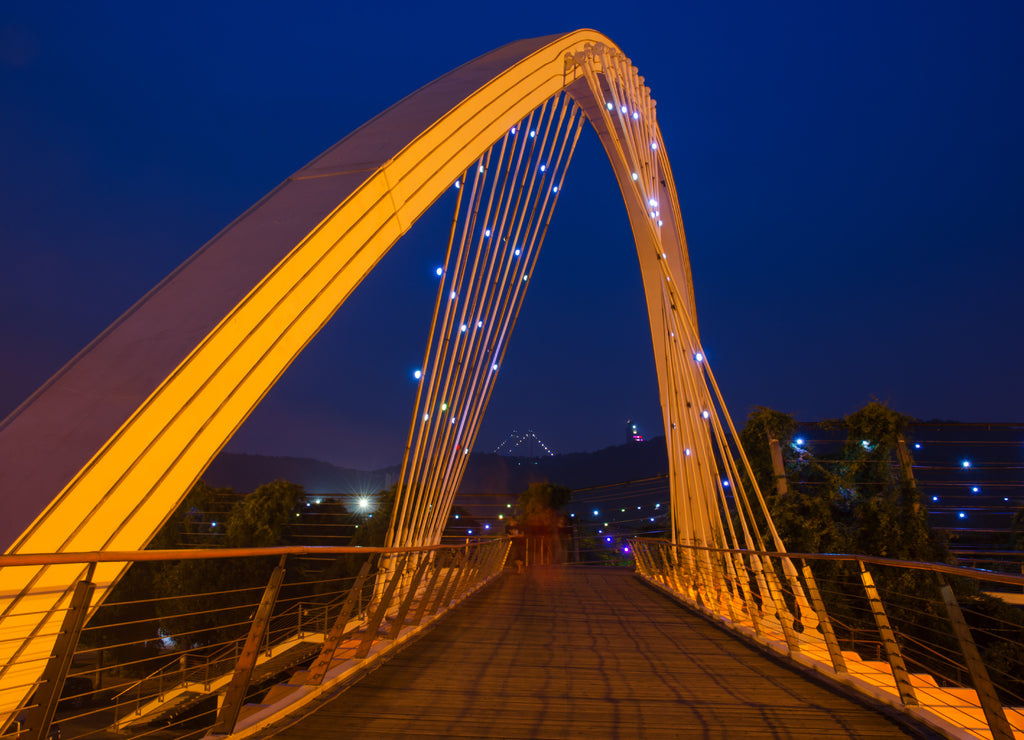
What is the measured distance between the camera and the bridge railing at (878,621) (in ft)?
8.84

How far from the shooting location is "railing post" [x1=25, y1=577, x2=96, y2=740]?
5.84ft

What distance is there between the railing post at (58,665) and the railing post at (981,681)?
2.82 metres

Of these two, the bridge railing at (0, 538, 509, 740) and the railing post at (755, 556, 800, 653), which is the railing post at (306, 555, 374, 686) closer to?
the bridge railing at (0, 538, 509, 740)

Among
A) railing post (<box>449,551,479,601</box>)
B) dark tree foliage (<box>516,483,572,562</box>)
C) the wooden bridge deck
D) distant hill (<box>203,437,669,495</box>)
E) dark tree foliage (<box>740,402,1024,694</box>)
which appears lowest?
the wooden bridge deck

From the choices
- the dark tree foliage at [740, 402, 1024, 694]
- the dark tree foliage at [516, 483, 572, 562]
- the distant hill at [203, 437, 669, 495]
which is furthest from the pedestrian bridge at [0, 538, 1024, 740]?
the distant hill at [203, 437, 669, 495]

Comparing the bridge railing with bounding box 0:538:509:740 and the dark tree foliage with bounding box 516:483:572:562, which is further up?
the dark tree foliage with bounding box 516:483:572:562

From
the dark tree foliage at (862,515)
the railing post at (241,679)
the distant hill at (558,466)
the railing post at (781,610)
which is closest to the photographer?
the railing post at (241,679)

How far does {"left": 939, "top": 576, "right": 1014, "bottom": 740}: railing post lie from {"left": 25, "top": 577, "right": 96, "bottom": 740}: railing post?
2.82 meters

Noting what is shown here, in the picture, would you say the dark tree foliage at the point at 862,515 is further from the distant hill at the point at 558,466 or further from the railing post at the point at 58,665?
the distant hill at the point at 558,466

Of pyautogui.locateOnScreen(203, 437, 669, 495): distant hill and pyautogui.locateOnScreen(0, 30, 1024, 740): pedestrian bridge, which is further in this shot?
pyautogui.locateOnScreen(203, 437, 669, 495): distant hill

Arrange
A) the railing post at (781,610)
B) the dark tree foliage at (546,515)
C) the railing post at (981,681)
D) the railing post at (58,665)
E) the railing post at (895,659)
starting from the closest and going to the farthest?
1. the railing post at (58,665)
2. the railing post at (981,681)
3. the railing post at (895,659)
4. the railing post at (781,610)
5. the dark tree foliage at (546,515)

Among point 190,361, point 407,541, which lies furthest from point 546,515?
point 190,361

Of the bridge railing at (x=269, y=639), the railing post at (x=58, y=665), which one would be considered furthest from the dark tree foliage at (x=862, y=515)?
the railing post at (x=58, y=665)

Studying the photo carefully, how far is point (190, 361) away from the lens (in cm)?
299
